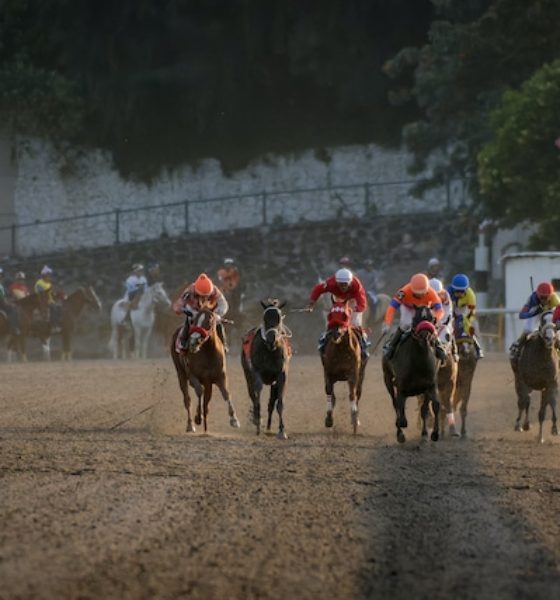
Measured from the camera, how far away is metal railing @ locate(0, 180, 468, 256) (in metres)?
A: 47.8

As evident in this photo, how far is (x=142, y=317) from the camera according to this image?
37.6m

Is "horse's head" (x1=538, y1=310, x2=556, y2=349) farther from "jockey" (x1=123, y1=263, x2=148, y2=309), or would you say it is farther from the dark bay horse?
"jockey" (x1=123, y1=263, x2=148, y2=309)

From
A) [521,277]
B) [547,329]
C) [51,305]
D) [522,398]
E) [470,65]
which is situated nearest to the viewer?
[547,329]

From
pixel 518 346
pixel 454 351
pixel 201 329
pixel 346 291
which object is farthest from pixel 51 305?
pixel 454 351

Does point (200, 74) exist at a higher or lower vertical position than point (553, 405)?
higher

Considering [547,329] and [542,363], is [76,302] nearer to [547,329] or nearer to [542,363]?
[542,363]

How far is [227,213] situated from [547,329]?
106 ft

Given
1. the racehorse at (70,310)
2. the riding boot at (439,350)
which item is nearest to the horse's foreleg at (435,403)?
the riding boot at (439,350)

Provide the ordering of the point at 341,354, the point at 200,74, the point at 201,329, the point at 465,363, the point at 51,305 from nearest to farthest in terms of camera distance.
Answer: the point at 201,329
the point at 341,354
the point at 465,363
the point at 51,305
the point at 200,74

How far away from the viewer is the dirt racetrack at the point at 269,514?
856 cm

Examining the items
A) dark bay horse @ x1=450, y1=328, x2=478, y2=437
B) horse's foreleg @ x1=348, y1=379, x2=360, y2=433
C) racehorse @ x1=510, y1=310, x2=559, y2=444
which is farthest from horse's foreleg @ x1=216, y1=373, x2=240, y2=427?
racehorse @ x1=510, y1=310, x2=559, y2=444

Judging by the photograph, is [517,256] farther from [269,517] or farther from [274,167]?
[269,517]

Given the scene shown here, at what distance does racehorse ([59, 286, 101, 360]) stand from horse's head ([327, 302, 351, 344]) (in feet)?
67.6

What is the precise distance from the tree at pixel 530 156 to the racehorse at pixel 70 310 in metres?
9.71
